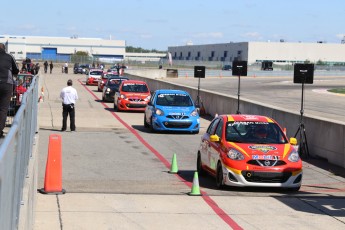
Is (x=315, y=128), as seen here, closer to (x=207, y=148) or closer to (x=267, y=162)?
(x=207, y=148)

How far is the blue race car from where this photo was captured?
23.5 m

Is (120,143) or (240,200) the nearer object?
(240,200)

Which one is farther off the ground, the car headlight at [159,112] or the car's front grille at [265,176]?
Result: the car headlight at [159,112]

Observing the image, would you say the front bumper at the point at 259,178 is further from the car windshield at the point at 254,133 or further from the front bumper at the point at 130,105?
the front bumper at the point at 130,105

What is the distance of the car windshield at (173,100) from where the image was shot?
24594 millimetres

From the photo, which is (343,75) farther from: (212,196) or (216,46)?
(212,196)

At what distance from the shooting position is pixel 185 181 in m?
14.0

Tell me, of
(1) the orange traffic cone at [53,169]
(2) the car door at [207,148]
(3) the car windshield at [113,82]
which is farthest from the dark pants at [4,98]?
(3) the car windshield at [113,82]

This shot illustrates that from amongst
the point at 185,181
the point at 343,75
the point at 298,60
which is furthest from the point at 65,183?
the point at 298,60

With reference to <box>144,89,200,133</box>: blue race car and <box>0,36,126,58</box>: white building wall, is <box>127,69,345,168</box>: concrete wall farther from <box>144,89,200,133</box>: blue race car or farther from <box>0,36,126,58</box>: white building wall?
<box>0,36,126,58</box>: white building wall

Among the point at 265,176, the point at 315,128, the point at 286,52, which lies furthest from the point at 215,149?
the point at 286,52

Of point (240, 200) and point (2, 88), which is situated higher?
point (2, 88)

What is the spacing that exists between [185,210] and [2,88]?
3.60 m

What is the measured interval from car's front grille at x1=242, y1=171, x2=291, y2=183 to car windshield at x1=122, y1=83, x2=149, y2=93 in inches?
789
